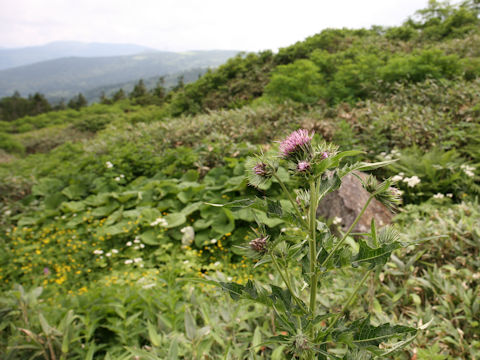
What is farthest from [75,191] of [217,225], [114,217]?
[217,225]

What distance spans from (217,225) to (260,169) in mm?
2758

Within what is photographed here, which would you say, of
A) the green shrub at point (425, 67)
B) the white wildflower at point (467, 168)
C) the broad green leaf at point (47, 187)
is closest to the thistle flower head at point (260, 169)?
the white wildflower at point (467, 168)

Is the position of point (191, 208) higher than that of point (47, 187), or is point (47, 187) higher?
point (191, 208)

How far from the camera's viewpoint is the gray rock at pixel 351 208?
3.00 metres

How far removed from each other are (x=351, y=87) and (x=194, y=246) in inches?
221

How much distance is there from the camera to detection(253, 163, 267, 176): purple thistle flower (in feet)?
2.20

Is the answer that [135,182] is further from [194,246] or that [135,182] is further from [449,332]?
[449,332]

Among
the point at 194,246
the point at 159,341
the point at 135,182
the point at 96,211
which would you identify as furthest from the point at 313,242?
the point at 135,182

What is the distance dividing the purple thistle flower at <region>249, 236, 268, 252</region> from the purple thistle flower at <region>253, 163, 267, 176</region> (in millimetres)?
153

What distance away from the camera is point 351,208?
3.04 metres

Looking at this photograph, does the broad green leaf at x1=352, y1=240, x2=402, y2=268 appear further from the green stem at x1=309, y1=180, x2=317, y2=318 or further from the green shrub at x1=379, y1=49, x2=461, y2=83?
the green shrub at x1=379, y1=49, x2=461, y2=83

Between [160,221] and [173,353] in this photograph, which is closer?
[173,353]

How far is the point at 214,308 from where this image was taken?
1.76 meters

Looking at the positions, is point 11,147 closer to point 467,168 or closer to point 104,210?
point 104,210
